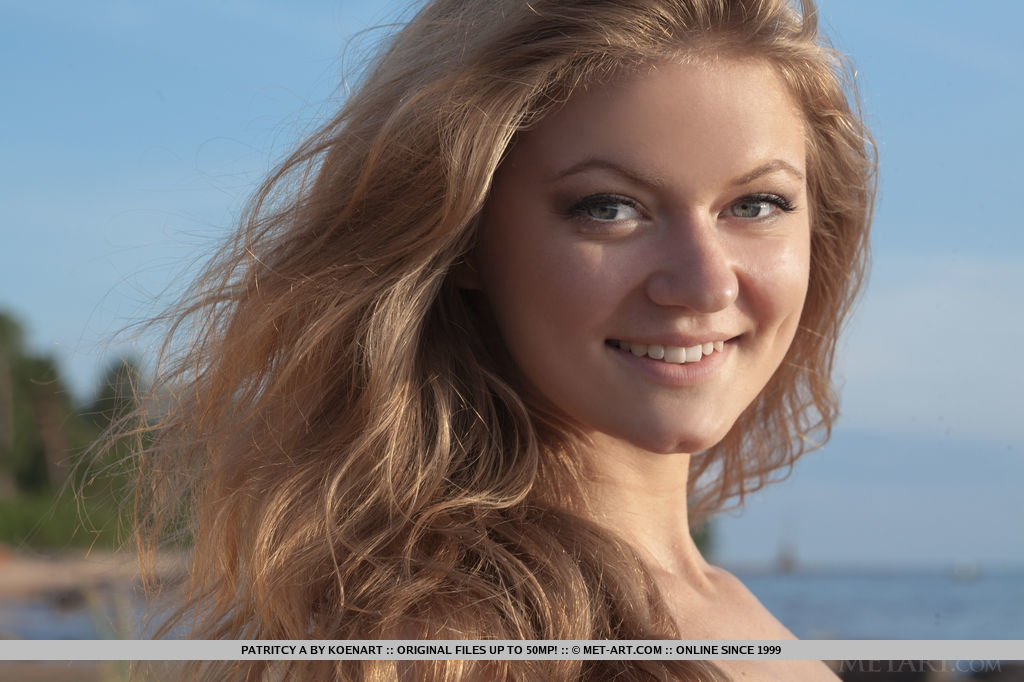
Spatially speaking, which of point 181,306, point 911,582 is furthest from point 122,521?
point 911,582

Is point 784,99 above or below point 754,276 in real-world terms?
above

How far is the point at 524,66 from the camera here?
2291 millimetres

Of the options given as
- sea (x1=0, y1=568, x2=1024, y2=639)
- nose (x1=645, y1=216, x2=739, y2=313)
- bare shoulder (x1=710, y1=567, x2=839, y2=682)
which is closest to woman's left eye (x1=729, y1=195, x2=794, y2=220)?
nose (x1=645, y1=216, x2=739, y2=313)

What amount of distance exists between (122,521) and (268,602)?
987mm

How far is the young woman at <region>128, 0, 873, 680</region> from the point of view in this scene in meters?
2.17

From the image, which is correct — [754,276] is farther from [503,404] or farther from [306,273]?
[306,273]

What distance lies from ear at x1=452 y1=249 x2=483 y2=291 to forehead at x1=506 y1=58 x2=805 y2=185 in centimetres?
26

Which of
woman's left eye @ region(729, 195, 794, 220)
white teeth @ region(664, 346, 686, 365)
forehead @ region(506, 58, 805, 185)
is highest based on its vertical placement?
forehead @ region(506, 58, 805, 185)

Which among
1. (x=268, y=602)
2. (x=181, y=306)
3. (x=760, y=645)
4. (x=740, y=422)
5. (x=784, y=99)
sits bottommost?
(x=760, y=645)

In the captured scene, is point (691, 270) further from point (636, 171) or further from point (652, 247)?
point (636, 171)

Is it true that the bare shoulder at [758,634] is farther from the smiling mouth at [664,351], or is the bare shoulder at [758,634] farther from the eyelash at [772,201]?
the eyelash at [772,201]

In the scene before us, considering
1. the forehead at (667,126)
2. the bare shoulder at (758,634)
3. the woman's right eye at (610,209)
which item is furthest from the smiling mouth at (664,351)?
the bare shoulder at (758,634)

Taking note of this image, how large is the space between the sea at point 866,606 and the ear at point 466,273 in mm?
26590

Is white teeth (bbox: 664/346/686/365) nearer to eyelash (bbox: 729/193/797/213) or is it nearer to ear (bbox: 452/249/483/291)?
eyelash (bbox: 729/193/797/213)
